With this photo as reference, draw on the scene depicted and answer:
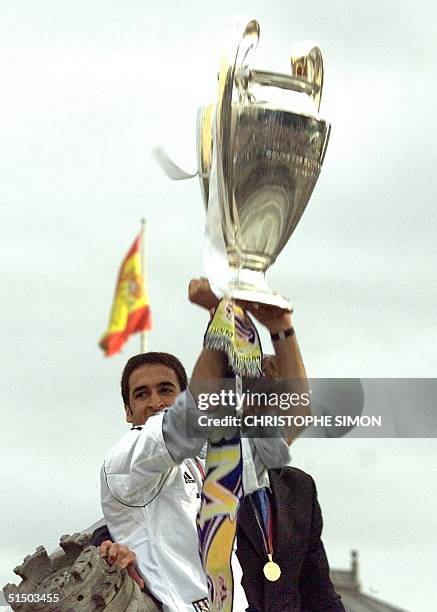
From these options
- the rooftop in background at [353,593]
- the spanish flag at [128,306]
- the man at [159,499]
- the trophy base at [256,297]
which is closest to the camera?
Result: the trophy base at [256,297]

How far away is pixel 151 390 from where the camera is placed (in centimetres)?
661

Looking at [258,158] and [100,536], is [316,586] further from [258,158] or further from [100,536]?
[258,158]

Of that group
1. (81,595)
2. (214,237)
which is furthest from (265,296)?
(81,595)

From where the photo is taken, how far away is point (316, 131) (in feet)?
20.0

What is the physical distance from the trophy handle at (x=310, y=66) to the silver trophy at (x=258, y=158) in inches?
0.9

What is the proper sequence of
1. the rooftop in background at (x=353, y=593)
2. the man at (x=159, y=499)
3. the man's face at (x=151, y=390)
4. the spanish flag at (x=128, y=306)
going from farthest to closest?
the spanish flag at (x=128, y=306)
the man's face at (x=151, y=390)
the rooftop in background at (x=353, y=593)
the man at (x=159, y=499)

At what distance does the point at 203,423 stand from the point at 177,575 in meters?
0.69

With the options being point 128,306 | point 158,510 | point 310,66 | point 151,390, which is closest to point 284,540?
point 158,510

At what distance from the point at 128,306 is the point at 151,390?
435 inches

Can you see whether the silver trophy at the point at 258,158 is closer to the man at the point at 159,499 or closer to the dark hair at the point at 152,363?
the man at the point at 159,499

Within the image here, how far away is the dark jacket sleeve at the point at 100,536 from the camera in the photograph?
6.64 m

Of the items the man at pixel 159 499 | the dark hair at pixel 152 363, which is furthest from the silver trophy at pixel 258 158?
the dark hair at pixel 152 363

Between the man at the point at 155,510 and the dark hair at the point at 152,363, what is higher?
the dark hair at the point at 152,363

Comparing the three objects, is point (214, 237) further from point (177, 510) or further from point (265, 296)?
point (177, 510)
